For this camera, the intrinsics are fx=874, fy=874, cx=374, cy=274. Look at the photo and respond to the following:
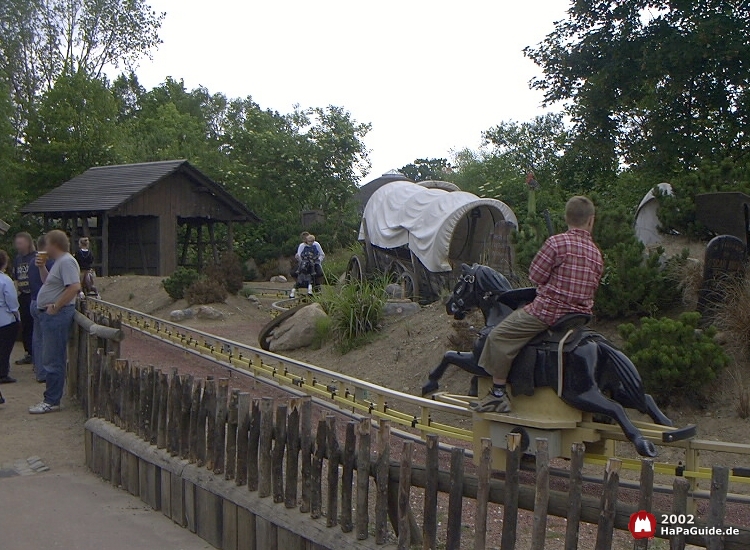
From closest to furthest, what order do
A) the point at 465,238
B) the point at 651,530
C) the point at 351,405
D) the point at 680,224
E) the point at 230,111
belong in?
the point at 651,530, the point at 351,405, the point at 680,224, the point at 465,238, the point at 230,111

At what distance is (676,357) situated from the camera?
7.66 metres

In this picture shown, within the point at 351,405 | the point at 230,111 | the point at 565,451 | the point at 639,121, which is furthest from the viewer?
the point at 230,111

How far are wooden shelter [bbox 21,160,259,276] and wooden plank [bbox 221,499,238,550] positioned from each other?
2059cm

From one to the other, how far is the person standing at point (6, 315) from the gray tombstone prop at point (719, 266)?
7461 mm

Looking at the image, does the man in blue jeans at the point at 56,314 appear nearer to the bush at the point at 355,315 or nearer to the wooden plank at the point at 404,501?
the bush at the point at 355,315

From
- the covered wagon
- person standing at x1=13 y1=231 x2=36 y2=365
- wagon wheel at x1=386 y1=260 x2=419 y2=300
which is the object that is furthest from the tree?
person standing at x1=13 y1=231 x2=36 y2=365

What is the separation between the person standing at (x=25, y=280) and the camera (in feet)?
35.8

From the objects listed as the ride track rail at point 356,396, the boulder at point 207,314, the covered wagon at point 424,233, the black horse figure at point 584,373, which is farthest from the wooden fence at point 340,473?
the boulder at point 207,314

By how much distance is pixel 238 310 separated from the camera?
19.2 metres

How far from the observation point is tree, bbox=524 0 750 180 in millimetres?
18453

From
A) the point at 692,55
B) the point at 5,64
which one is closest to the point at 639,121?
the point at 692,55

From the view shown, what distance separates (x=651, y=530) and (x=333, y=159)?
114 feet


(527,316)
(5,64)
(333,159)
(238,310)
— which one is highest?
(5,64)

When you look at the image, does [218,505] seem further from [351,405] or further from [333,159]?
[333,159]
